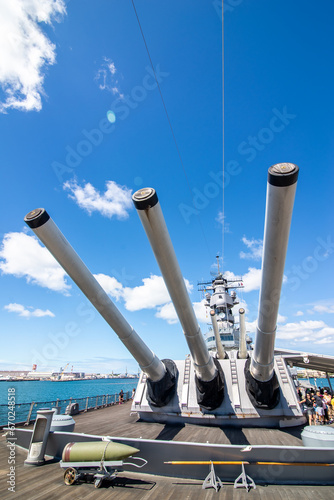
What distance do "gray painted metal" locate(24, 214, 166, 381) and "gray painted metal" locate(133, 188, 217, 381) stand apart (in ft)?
4.04

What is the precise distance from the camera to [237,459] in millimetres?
3818

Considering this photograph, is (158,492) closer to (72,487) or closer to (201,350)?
(72,487)

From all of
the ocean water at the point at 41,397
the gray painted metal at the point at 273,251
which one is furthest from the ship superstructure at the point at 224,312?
the gray painted metal at the point at 273,251

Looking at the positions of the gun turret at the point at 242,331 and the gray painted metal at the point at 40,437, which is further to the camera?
the gun turret at the point at 242,331

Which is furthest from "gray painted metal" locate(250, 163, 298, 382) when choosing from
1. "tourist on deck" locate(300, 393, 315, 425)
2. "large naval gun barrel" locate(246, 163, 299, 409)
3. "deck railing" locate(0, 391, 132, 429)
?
"deck railing" locate(0, 391, 132, 429)

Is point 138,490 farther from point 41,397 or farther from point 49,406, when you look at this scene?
point 41,397

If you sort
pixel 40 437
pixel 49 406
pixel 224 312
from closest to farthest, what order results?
pixel 40 437, pixel 49 406, pixel 224 312

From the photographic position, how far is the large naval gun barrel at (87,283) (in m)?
3.79

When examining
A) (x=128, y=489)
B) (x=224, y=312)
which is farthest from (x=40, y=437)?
(x=224, y=312)

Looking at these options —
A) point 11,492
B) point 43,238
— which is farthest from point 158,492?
point 43,238

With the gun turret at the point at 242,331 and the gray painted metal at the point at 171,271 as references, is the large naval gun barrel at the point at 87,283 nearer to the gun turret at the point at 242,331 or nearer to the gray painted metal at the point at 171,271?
the gray painted metal at the point at 171,271

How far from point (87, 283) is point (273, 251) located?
9.82 feet

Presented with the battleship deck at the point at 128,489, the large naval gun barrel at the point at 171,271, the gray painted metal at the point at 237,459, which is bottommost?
the battleship deck at the point at 128,489

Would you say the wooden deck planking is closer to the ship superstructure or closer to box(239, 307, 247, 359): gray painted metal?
box(239, 307, 247, 359): gray painted metal
